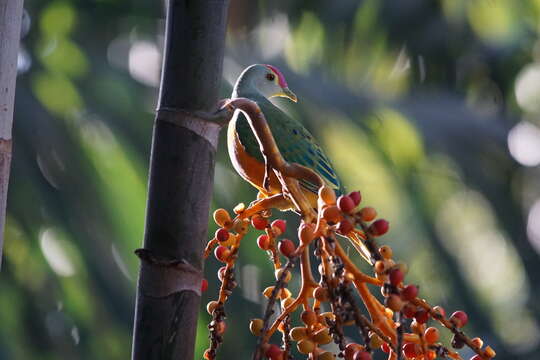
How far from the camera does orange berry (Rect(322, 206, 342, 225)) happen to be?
480mm

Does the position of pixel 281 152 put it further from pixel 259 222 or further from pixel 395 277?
pixel 395 277

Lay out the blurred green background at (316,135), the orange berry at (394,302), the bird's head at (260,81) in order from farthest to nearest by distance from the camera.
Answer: the blurred green background at (316,135) < the bird's head at (260,81) < the orange berry at (394,302)

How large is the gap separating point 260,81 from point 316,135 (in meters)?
0.94

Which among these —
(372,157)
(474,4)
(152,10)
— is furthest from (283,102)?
(474,4)

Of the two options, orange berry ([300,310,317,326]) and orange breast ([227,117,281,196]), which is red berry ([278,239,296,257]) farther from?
orange breast ([227,117,281,196])

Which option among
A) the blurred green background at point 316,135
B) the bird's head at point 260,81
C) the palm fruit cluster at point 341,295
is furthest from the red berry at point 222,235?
the blurred green background at point 316,135

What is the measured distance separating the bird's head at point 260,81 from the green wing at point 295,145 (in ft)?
0.29

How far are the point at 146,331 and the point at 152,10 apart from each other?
150 centimetres

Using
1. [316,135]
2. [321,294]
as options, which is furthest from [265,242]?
[316,135]

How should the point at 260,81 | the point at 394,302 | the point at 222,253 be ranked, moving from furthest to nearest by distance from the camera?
1. the point at 260,81
2. the point at 222,253
3. the point at 394,302

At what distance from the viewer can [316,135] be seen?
1802 millimetres

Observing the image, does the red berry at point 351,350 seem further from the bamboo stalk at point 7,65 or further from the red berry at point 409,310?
the bamboo stalk at point 7,65

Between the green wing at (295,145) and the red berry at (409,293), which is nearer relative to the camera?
the red berry at (409,293)

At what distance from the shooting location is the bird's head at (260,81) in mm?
846
